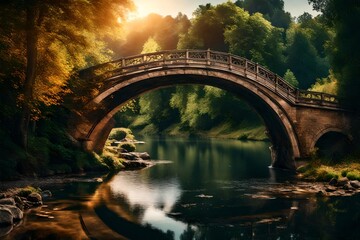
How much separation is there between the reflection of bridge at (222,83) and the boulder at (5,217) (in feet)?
52.4

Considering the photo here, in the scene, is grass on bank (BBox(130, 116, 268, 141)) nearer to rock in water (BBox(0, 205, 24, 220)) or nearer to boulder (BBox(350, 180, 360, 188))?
boulder (BBox(350, 180, 360, 188))

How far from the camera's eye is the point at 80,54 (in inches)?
1160

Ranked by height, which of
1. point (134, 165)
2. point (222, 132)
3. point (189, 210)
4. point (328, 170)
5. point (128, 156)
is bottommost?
point (189, 210)

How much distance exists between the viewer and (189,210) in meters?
20.7

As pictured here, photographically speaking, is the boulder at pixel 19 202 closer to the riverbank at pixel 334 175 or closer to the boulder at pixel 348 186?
the riverbank at pixel 334 175

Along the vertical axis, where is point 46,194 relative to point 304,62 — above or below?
below

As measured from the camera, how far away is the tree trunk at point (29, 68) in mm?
25167

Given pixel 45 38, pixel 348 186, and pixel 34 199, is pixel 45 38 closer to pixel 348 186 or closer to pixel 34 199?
pixel 34 199

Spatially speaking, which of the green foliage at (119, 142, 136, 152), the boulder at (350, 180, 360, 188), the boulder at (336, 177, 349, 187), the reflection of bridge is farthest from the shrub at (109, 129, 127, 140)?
the boulder at (350, 180, 360, 188)

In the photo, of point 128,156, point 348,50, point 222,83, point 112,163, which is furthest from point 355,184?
point 128,156

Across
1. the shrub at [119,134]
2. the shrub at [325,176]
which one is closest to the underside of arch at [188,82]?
the shrub at [325,176]

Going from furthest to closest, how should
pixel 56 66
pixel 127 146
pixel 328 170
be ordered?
pixel 127 146
pixel 328 170
pixel 56 66

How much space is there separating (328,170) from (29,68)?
21.3m

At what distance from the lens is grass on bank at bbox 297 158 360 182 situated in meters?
28.2
